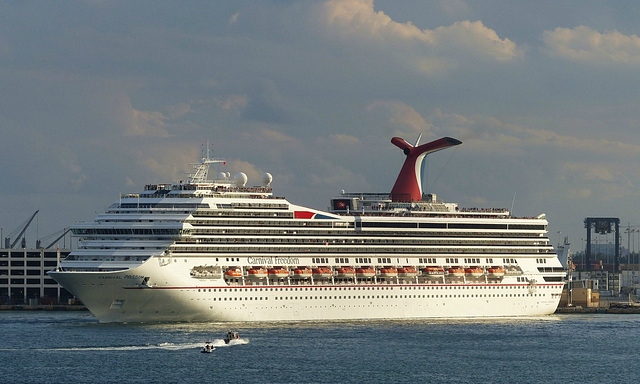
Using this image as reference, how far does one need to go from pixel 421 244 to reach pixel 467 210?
7.87 meters

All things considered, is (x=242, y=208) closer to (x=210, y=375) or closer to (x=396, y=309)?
(x=396, y=309)

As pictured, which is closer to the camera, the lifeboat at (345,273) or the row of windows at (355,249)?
the row of windows at (355,249)

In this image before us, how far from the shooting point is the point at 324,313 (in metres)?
103

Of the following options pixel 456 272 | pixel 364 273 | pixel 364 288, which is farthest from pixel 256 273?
pixel 456 272

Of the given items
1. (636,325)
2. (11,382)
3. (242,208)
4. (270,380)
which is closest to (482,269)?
(636,325)

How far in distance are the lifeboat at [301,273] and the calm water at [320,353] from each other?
16.7ft

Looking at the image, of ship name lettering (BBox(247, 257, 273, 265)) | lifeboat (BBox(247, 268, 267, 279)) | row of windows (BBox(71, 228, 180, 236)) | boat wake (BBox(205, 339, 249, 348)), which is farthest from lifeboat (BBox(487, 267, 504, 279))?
boat wake (BBox(205, 339, 249, 348))

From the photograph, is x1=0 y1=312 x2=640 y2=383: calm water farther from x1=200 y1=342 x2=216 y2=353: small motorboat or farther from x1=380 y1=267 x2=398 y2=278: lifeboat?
x1=380 y1=267 x2=398 y2=278: lifeboat

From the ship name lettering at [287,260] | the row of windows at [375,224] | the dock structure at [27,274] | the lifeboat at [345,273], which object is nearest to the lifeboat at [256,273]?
the ship name lettering at [287,260]

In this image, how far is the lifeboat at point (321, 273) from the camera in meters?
104

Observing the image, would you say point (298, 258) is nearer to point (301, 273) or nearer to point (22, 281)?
point (301, 273)

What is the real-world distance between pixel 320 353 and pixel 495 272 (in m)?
36.4

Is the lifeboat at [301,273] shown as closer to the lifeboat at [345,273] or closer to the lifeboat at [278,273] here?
the lifeboat at [278,273]

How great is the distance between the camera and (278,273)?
333 ft
